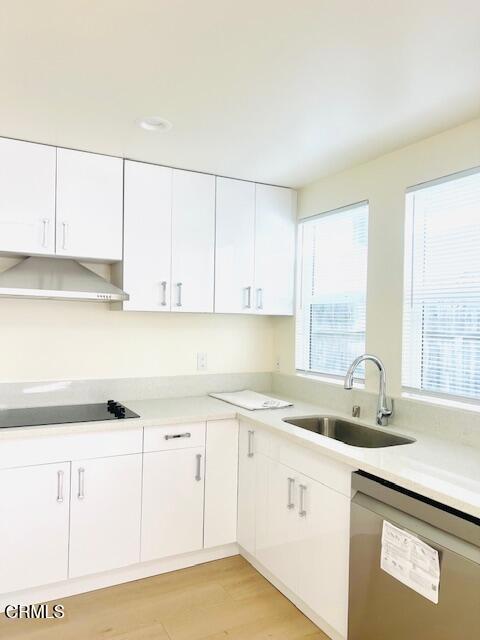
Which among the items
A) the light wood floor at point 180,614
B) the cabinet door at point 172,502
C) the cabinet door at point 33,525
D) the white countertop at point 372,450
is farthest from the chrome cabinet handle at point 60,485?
the light wood floor at point 180,614

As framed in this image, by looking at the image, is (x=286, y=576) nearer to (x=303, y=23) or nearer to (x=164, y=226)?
(x=164, y=226)

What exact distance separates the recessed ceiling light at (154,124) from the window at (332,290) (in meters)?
1.23

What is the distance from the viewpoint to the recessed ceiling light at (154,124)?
7.00ft

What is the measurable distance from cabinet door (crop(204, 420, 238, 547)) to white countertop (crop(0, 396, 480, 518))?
104 mm

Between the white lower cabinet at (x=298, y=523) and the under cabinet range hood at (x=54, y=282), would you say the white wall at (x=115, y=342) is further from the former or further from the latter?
the white lower cabinet at (x=298, y=523)

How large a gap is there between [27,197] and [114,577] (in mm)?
2074

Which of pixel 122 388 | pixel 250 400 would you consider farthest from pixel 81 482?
pixel 250 400

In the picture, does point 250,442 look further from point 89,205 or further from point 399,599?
point 89,205

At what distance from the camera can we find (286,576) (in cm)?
229

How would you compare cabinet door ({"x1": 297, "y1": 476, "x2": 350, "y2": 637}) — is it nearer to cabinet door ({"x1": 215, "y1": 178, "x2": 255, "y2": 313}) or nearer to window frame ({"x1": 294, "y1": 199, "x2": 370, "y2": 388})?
window frame ({"x1": 294, "y1": 199, "x2": 370, "y2": 388})

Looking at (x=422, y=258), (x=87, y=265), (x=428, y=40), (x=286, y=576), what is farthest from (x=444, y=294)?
(x=87, y=265)

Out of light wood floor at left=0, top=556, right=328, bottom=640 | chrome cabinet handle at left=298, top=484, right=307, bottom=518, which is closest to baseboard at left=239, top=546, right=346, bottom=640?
light wood floor at left=0, top=556, right=328, bottom=640

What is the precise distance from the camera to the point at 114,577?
2.46 meters

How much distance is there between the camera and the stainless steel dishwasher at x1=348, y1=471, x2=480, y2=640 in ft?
4.55
